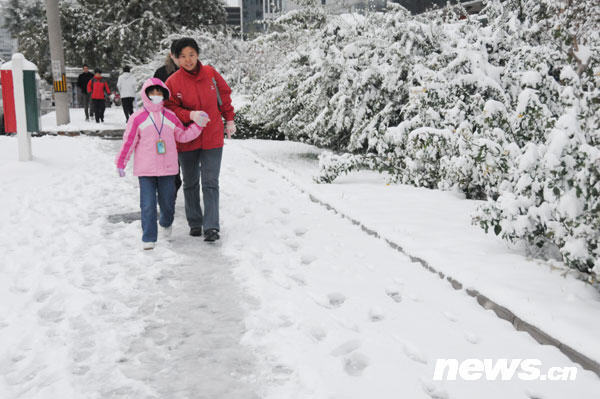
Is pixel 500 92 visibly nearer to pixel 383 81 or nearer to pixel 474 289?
pixel 383 81

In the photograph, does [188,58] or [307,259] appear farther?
[188,58]

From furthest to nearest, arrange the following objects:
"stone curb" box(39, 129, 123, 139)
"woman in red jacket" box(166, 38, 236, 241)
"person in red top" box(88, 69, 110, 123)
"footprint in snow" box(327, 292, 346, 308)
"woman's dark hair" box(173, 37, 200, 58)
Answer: "person in red top" box(88, 69, 110, 123) < "stone curb" box(39, 129, 123, 139) < "woman in red jacket" box(166, 38, 236, 241) < "woman's dark hair" box(173, 37, 200, 58) < "footprint in snow" box(327, 292, 346, 308)

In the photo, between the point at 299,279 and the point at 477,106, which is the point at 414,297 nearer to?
the point at 299,279

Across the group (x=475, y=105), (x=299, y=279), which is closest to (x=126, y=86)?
(x=475, y=105)

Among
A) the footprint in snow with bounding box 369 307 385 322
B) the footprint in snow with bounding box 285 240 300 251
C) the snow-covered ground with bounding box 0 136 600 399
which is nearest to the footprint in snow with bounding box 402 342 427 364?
the snow-covered ground with bounding box 0 136 600 399

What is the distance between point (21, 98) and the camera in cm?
933

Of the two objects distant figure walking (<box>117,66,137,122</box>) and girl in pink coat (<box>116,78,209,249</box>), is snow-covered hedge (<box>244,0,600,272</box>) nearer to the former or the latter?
girl in pink coat (<box>116,78,209,249</box>)

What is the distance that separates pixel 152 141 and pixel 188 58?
0.85 meters

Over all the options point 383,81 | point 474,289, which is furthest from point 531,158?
point 383,81

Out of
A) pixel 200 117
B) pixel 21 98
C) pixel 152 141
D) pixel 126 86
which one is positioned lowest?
pixel 152 141

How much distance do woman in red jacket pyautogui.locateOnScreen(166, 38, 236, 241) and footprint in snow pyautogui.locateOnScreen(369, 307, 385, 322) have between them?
88.5 inches

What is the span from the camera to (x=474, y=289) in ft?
13.1

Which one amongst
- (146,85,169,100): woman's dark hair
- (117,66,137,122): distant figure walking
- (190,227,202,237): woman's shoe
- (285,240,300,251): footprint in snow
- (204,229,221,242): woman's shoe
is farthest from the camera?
(117,66,137,122): distant figure walking

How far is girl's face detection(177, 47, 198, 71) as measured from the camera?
204 inches
